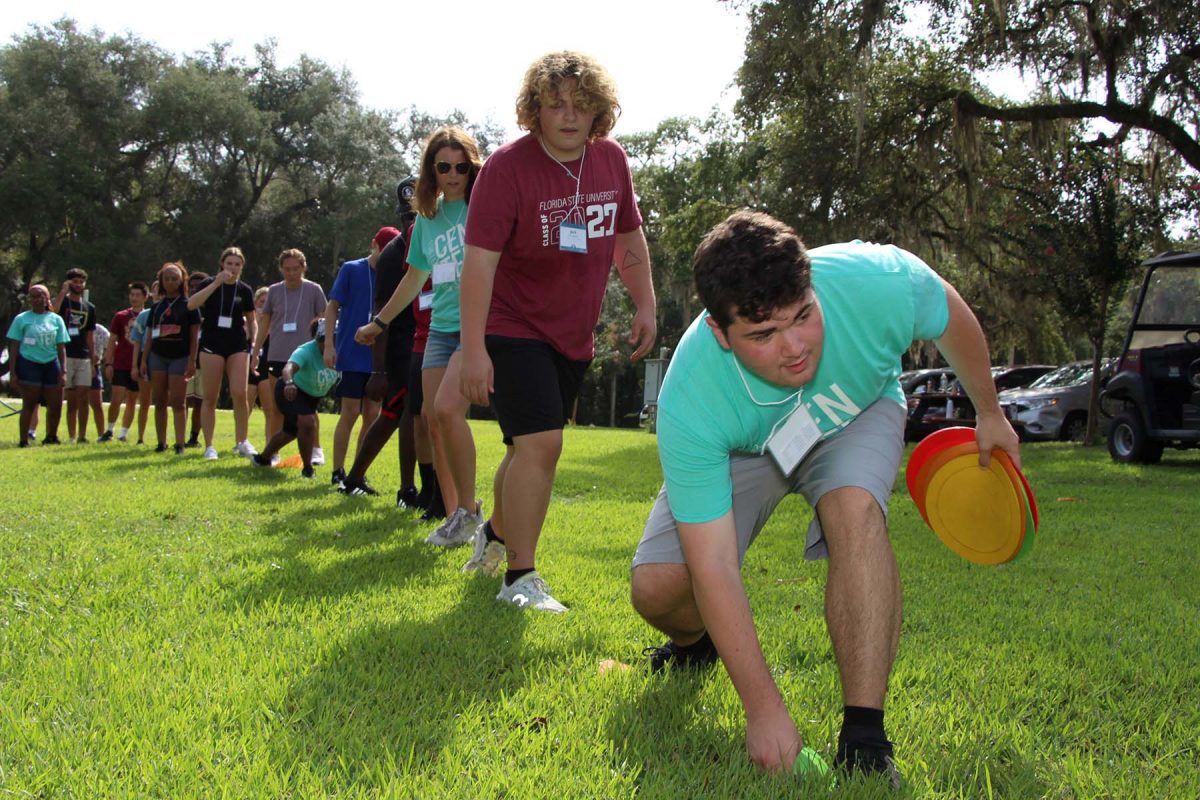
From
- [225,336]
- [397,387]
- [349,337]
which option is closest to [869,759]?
[397,387]

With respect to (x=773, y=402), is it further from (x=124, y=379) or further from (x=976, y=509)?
(x=124, y=379)

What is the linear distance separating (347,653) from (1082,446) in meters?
17.8

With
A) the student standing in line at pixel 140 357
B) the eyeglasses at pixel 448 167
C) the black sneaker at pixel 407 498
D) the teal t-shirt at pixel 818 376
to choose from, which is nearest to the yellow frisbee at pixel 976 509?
the teal t-shirt at pixel 818 376

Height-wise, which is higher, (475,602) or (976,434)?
(976,434)

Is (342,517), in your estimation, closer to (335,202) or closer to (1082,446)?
(1082,446)

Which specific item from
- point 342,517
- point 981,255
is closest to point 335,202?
point 981,255

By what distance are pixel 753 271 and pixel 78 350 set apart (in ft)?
45.8

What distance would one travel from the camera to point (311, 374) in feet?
30.1

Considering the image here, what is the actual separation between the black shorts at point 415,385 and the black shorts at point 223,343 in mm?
4419

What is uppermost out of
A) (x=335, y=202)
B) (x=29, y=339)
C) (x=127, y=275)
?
(x=335, y=202)

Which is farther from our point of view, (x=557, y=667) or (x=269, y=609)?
(x=269, y=609)

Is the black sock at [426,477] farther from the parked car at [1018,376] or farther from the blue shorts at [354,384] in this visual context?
the parked car at [1018,376]

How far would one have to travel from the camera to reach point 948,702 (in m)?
3.03

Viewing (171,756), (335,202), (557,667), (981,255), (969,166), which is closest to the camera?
(171,756)
